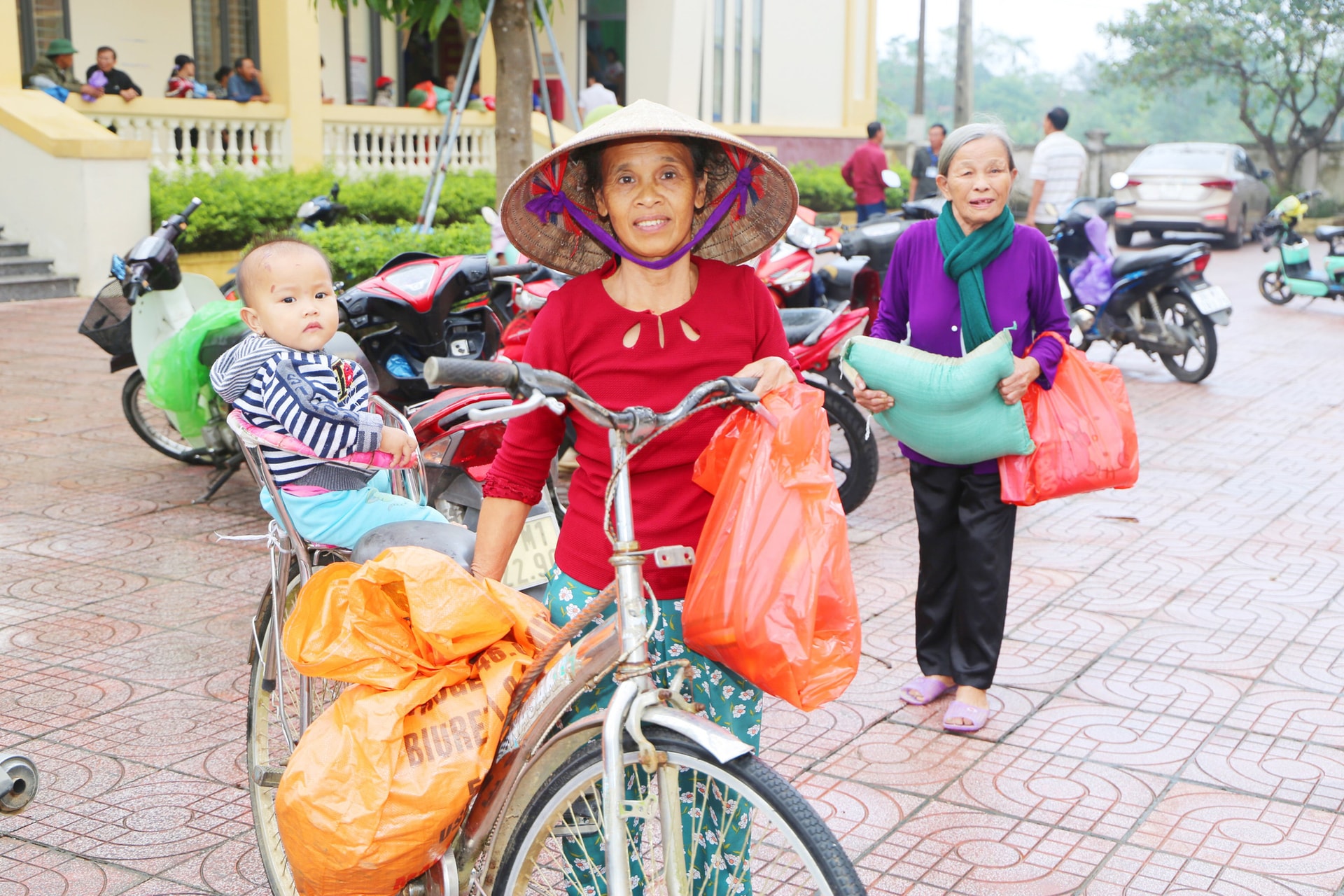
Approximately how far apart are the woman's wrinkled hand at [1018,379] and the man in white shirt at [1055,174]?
297 inches

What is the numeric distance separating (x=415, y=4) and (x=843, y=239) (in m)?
3.83

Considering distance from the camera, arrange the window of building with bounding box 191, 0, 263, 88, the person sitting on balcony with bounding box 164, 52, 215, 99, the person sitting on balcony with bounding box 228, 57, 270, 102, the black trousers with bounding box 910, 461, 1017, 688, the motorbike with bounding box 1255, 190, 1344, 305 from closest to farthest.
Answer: the black trousers with bounding box 910, 461, 1017, 688 < the motorbike with bounding box 1255, 190, 1344, 305 < the person sitting on balcony with bounding box 164, 52, 215, 99 < the person sitting on balcony with bounding box 228, 57, 270, 102 < the window of building with bounding box 191, 0, 263, 88

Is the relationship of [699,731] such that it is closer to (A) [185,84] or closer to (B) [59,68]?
(B) [59,68]

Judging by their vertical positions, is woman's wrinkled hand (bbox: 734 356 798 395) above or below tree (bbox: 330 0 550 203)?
below

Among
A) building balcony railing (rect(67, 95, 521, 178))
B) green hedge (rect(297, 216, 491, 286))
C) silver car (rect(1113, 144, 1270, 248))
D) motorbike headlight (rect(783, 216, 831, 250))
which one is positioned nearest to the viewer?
motorbike headlight (rect(783, 216, 831, 250))

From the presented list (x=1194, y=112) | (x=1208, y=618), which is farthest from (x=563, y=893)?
(x=1194, y=112)

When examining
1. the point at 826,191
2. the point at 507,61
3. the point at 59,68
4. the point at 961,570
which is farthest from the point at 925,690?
the point at 826,191

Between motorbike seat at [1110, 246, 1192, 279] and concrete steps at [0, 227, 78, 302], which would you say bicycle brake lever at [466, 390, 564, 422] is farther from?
concrete steps at [0, 227, 78, 302]

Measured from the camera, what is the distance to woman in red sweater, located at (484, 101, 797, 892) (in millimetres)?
2477

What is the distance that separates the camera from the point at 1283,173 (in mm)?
27766

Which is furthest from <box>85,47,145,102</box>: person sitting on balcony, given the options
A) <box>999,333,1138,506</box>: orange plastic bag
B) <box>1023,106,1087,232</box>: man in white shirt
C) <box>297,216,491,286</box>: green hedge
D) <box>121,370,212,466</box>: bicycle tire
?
<box>999,333,1138,506</box>: orange plastic bag

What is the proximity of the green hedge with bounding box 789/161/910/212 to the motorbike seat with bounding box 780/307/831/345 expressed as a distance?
16717 mm

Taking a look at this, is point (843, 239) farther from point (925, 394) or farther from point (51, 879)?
point (51, 879)

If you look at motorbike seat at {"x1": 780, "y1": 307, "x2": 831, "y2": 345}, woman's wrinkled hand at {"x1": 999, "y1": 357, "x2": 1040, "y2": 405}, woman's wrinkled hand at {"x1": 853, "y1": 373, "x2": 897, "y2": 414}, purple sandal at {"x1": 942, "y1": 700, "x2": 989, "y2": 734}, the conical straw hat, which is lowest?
purple sandal at {"x1": 942, "y1": 700, "x2": 989, "y2": 734}
